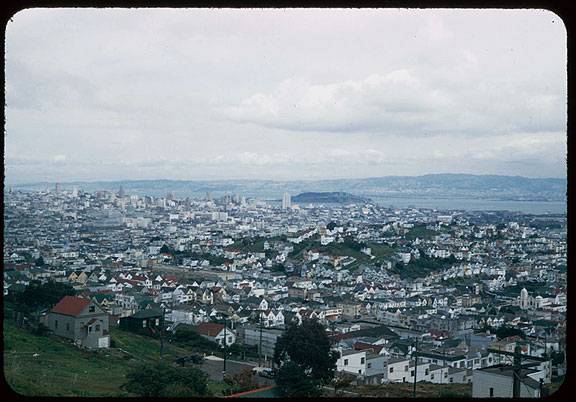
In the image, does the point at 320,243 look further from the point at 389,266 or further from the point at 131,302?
the point at 131,302

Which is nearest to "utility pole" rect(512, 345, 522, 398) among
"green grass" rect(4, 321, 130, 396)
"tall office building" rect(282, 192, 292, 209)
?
"green grass" rect(4, 321, 130, 396)

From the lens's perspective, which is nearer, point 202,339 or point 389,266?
point 202,339

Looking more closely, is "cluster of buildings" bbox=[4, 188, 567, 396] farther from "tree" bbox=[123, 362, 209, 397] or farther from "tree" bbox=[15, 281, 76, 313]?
"tree" bbox=[123, 362, 209, 397]

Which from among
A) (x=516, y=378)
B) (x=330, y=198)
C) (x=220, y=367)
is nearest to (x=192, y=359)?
(x=220, y=367)

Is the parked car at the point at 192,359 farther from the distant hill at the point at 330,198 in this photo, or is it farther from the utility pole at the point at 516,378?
the utility pole at the point at 516,378

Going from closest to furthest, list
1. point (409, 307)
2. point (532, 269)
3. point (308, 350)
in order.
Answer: point (308, 350) < point (532, 269) < point (409, 307)

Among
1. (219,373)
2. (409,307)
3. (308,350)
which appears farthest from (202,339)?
(409,307)
